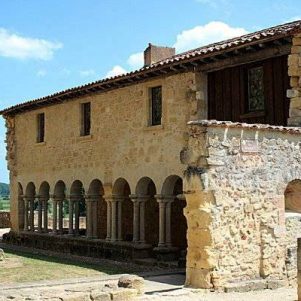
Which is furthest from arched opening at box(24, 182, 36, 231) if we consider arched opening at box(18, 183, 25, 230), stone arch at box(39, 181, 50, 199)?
stone arch at box(39, 181, 50, 199)

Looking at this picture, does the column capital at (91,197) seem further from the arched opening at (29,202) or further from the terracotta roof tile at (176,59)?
the arched opening at (29,202)

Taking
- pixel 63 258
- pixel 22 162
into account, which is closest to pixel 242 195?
pixel 63 258

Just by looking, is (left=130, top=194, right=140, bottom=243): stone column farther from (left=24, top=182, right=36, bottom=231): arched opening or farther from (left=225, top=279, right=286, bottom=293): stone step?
(left=24, top=182, right=36, bottom=231): arched opening

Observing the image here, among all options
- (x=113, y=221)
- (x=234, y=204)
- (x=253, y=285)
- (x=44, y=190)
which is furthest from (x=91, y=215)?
A: (x=253, y=285)

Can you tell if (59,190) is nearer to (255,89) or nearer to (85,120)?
(85,120)

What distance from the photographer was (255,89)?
1599 centimetres

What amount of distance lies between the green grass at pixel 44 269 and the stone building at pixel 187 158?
168 centimetres

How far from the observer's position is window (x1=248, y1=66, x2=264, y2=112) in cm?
1582

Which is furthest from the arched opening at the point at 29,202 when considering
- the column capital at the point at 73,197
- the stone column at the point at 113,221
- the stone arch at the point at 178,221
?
the stone arch at the point at 178,221

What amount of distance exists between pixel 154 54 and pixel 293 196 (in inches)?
439

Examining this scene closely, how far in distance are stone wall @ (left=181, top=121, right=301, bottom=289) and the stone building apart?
2cm

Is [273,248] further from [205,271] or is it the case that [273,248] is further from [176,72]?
[176,72]

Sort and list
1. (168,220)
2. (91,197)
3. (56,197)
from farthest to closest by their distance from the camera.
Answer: (56,197) < (91,197) < (168,220)

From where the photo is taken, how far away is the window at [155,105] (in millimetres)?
18250
